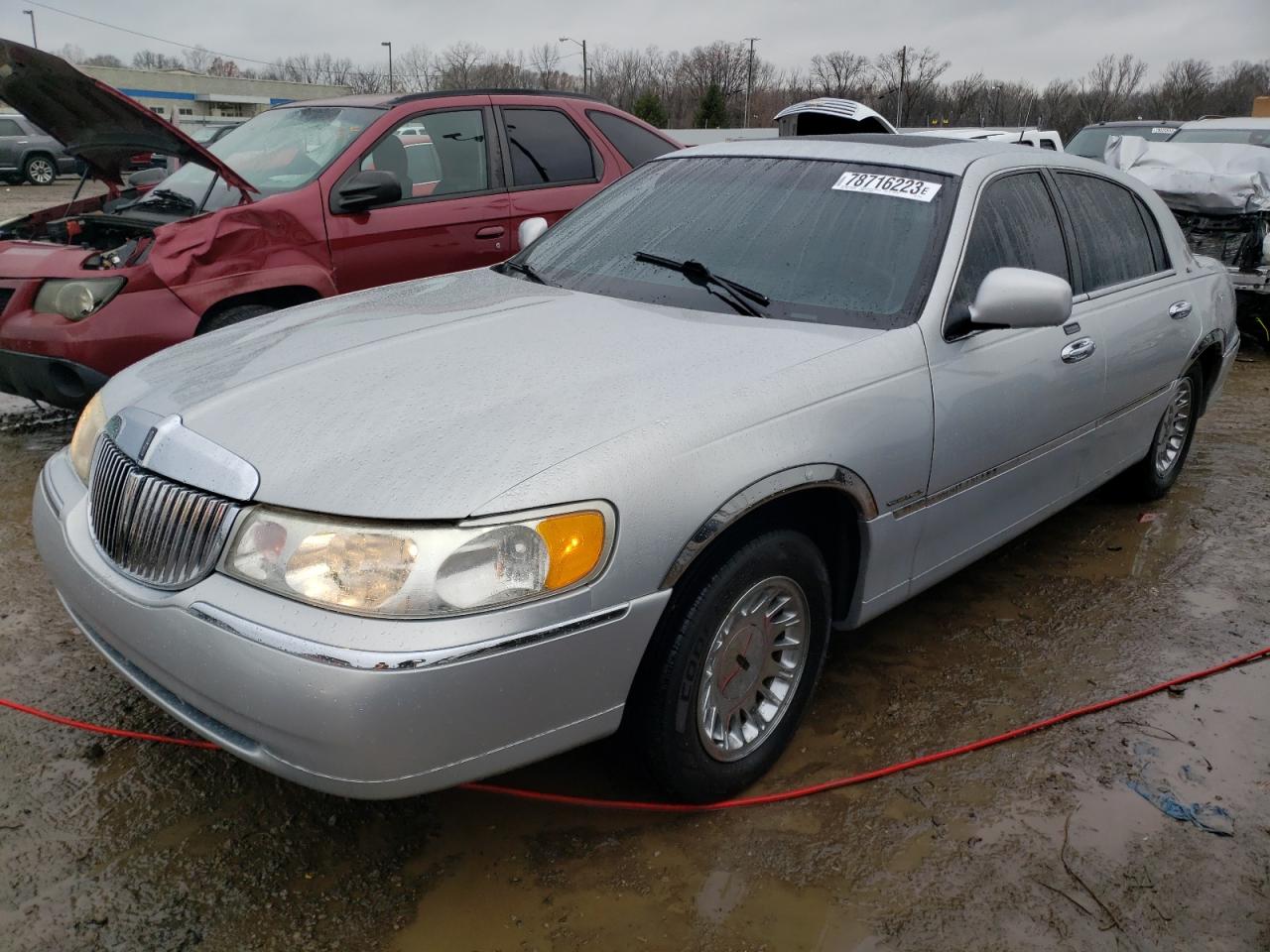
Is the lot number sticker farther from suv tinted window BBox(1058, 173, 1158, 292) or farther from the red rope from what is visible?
the red rope

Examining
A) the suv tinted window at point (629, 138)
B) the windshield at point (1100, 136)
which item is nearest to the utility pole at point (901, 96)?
the windshield at point (1100, 136)

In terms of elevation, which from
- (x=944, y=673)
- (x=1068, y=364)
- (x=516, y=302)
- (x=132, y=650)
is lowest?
(x=944, y=673)

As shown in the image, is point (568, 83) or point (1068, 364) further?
point (568, 83)

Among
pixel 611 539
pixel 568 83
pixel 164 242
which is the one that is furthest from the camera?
pixel 568 83

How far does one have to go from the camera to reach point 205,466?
224cm

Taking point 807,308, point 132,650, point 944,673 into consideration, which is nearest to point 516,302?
point 807,308

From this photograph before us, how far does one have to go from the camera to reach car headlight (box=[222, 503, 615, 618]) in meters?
1.98

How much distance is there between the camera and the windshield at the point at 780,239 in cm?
301

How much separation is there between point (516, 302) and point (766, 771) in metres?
1.58

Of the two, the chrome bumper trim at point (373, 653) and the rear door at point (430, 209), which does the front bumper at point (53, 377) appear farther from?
the chrome bumper trim at point (373, 653)

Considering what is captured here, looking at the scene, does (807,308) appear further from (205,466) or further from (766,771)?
(205,466)

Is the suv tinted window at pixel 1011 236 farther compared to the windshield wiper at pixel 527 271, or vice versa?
the windshield wiper at pixel 527 271

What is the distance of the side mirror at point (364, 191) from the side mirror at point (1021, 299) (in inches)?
125

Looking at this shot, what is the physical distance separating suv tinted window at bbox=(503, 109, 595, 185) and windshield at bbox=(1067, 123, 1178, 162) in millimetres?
11211
